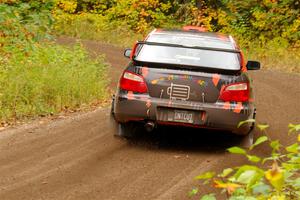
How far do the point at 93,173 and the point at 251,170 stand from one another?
458 cm

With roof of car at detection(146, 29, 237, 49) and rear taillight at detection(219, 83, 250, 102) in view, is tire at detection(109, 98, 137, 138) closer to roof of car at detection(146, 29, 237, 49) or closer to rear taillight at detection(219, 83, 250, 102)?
roof of car at detection(146, 29, 237, 49)

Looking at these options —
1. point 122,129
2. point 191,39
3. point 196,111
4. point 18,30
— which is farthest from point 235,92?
point 18,30

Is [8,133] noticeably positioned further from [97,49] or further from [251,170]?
[97,49]

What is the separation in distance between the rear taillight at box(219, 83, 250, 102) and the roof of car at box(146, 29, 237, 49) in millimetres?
1003

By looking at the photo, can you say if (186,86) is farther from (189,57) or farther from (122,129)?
(122,129)

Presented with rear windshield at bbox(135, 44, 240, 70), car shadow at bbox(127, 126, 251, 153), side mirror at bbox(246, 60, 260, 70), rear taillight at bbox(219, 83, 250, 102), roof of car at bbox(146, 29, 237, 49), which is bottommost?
car shadow at bbox(127, 126, 251, 153)

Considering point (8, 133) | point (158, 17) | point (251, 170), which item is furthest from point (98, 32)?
point (251, 170)

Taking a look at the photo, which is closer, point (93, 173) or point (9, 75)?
point (93, 173)

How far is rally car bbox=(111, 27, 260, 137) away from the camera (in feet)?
27.3

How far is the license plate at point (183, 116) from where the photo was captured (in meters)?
8.34

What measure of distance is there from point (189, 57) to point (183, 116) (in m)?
0.94

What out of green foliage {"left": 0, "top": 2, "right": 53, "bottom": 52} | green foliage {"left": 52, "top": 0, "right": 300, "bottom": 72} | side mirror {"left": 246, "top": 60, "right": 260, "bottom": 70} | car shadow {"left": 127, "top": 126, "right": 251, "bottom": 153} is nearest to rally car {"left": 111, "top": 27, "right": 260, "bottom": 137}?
car shadow {"left": 127, "top": 126, "right": 251, "bottom": 153}

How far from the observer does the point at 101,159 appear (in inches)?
320

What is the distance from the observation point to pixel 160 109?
27.5 feet
